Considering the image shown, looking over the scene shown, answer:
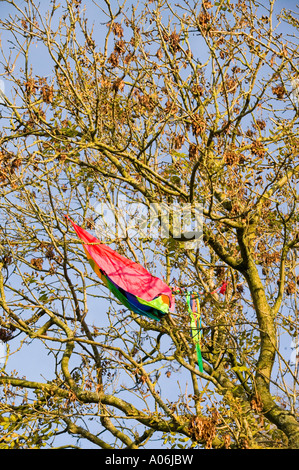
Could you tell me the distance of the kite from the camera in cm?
689

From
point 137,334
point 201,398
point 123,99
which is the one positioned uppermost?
point 123,99

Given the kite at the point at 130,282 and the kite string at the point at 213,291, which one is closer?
the kite at the point at 130,282

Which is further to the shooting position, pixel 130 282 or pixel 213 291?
pixel 213 291

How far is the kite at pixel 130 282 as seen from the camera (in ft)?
22.6

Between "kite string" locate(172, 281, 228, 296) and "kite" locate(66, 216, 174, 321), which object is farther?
"kite string" locate(172, 281, 228, 296)

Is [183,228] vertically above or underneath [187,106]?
underneath

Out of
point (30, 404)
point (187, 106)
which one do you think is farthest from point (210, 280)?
point (30, 404)

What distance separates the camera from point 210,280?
28.7 ft

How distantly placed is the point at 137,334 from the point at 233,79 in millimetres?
3901

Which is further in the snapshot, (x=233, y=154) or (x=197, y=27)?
(x=197, y=27)

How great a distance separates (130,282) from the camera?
6.96 metres

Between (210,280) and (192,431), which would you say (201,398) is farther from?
(210,280)
